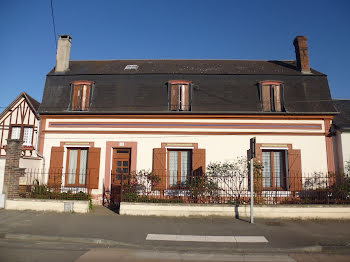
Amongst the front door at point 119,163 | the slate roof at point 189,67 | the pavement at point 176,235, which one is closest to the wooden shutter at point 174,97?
the slate roof at point 189,67

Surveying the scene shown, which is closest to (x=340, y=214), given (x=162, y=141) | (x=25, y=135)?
(x=162, y=141)

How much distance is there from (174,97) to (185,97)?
19.9 inches

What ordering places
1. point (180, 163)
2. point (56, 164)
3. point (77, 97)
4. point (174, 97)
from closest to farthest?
1. point (56, 164)
2. point (180, 163)
3. point (174, 97)
4. point (77, 97)

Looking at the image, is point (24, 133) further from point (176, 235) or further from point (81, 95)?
point (176, 235)

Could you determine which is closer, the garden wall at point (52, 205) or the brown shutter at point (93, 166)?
the garden wall at point (52, 205)

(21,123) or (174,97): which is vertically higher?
(174,97)

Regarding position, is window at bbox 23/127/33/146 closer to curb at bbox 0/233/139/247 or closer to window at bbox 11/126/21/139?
window at bbox 11/126/21/139

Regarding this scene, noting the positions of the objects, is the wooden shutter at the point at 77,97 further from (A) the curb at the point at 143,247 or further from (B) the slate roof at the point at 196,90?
(A) the curb at the point at 143,247

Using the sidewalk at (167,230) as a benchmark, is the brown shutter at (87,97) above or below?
above

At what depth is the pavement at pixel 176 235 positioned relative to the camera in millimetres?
5898

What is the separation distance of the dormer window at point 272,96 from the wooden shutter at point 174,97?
150 inches

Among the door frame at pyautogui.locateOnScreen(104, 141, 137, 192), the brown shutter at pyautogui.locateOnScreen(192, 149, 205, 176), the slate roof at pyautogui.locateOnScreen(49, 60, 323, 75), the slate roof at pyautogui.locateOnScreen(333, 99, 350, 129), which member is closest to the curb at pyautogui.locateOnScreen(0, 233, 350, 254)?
the door frame at pyautogui.locateOnScreen(104, 141, 137, 192)

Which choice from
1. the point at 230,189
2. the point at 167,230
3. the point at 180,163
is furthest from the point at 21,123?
the point at 230,189

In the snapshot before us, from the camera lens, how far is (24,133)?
1321cm
